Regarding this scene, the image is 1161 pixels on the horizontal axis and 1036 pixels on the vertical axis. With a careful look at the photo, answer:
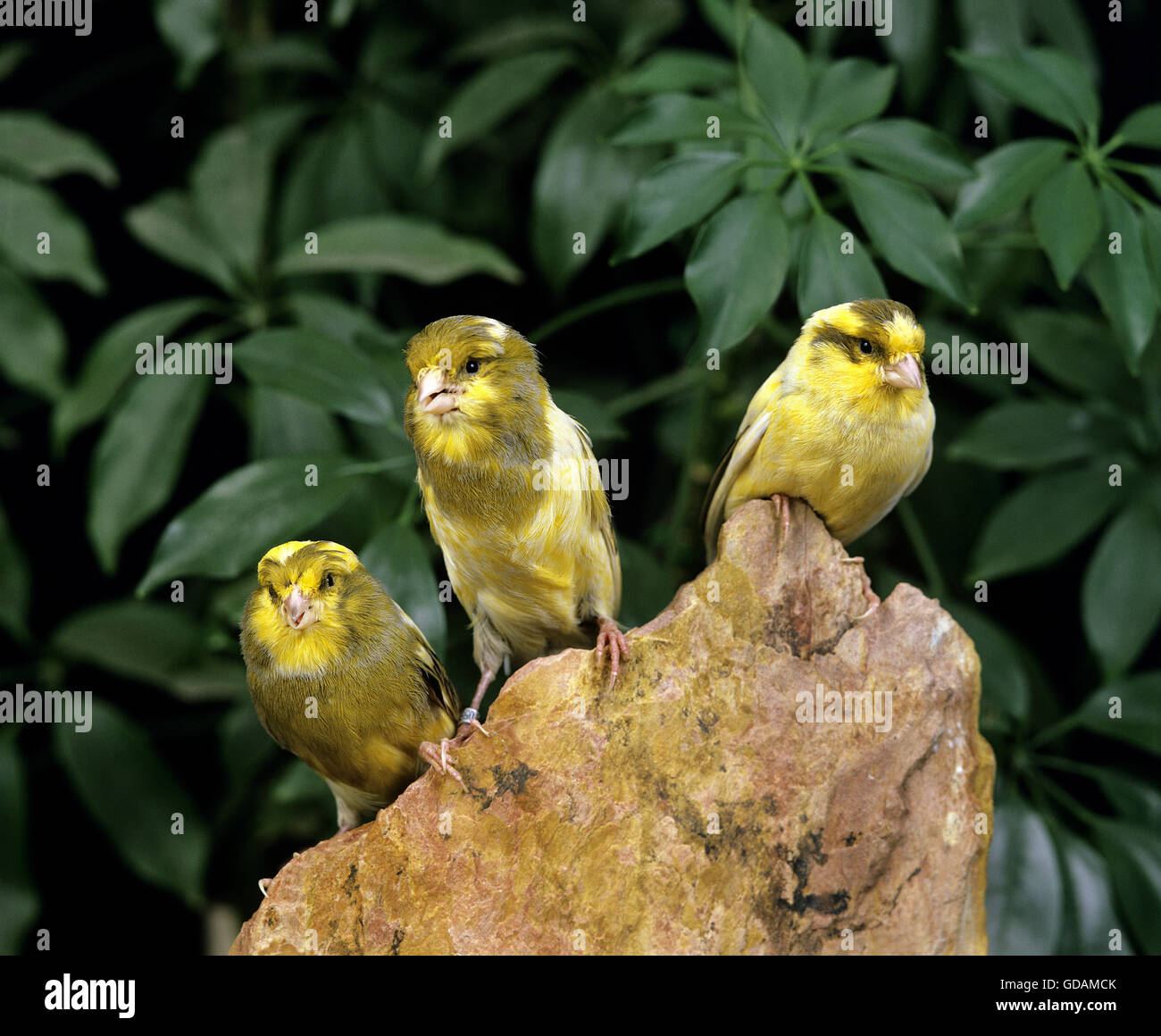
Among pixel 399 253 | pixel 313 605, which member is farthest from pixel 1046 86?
pixel 313 605

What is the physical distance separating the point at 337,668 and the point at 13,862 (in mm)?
1162

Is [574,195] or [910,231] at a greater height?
[574,195]

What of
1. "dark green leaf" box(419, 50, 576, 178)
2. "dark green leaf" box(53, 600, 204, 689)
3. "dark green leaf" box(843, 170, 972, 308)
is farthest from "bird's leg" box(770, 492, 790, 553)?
"dark green leaf" box(53, 600, 204, 689)

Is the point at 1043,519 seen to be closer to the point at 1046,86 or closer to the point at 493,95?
the point at 1046,86

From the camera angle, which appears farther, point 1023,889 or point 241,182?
point 241,182

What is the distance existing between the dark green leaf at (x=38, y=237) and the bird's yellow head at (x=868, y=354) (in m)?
1.39

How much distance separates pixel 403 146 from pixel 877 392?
53.6 inches

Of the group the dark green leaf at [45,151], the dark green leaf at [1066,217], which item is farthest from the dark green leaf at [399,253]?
the dark green leaf at [1066,217]

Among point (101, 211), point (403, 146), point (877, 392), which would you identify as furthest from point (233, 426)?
point (877, 392)

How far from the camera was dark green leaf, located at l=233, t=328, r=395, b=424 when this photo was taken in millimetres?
1476

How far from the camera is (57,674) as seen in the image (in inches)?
85.0

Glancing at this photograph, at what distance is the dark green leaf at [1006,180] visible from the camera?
4.75 ft

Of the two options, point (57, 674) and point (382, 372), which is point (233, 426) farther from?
point (382, 372)

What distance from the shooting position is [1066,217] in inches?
54.8
